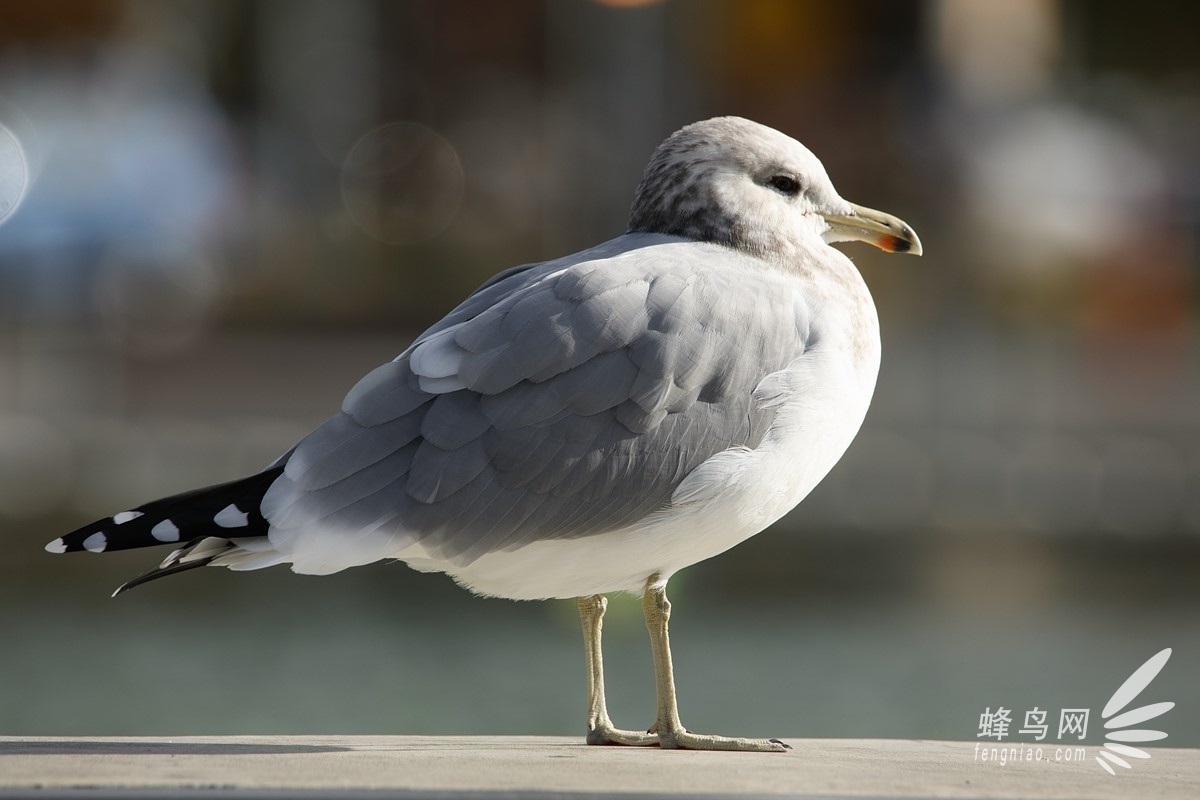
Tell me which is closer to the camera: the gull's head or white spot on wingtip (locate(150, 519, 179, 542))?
white spot on wingtip (locate(150, 519, 179, 542))

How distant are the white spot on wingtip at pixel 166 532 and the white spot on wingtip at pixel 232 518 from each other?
6 centimetres

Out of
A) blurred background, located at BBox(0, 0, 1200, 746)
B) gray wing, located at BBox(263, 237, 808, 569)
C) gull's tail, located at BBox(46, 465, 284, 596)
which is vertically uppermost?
gray wing, located at BBox(263, 237, 808, 569)

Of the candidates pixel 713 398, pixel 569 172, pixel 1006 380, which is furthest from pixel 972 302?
pixel 713 398

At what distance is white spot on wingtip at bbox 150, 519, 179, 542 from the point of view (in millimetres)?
2625

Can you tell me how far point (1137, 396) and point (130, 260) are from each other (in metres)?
5.97

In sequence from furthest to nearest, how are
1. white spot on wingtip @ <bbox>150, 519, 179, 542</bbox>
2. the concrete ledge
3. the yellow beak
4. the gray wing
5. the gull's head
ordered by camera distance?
the yellow beak → the gull's head → the gray wing → white spot on wingtip @ <bbox>150, 519, 179, 542</bbox> → the concrete ledge

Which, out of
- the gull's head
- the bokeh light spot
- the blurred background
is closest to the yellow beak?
the gull's head

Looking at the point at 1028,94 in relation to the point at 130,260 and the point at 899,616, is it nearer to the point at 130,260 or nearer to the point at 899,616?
the point at 899,616

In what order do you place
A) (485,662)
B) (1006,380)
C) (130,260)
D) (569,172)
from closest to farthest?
1. (485,662)
2. (1006,380)
3. (130,260)
4. (569,172)

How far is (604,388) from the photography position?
9.10 feet

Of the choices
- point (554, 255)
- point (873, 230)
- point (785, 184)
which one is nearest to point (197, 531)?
point (785, 184)

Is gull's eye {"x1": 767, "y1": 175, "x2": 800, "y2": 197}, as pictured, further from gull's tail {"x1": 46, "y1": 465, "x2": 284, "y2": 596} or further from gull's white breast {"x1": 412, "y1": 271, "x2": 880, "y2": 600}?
gull's tail {"x1": 46, "y1": 465, "x2": 284, "y2": 596}

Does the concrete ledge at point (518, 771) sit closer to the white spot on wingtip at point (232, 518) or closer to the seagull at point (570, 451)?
the seagull at point (570, 451)

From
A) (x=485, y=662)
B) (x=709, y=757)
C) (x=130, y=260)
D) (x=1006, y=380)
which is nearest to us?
(x=709, y=757)
